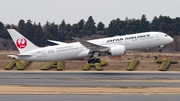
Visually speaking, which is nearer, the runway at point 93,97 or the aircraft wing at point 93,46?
the runway at point 93,97

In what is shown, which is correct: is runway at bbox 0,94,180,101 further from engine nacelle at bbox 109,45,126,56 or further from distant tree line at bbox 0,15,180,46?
distant tree line at bbox 0,15,180,46

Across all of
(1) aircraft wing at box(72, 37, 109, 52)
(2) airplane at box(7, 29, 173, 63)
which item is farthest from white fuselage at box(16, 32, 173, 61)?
(1) aircraft wing at box(72, 37, 109, 52)

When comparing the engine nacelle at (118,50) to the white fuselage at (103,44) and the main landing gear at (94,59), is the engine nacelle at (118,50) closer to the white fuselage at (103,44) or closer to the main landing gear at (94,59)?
the white fuselage at (103,44)

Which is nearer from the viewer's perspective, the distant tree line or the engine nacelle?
the engine nacelle

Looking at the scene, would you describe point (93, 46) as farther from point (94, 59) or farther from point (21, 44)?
point (21, 44)

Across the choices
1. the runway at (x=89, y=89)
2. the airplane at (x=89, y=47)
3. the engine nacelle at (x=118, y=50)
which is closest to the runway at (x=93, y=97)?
the runway at (x=89, y=89)

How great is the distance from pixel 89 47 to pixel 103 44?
6.07 feet

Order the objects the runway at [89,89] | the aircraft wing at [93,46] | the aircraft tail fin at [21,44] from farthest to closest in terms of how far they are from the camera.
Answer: the aircraft tail fin at [21,44]
the aircraft wing at [93,46]
the runway at [89,89]

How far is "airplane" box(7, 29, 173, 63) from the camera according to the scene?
5909cm

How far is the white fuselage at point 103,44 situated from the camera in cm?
5912

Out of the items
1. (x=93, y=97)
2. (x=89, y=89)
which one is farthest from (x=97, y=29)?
(x=93, y=97)

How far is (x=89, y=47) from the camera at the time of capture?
60.5 meters

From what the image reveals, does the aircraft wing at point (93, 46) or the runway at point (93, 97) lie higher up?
the aircraft wing at point (93, 46)

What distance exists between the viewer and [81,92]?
33.6 meters
